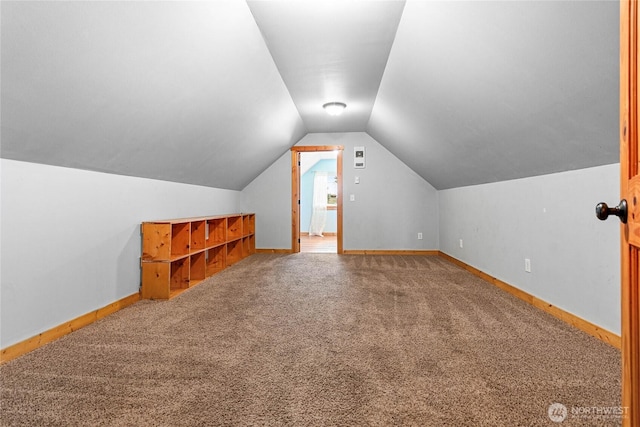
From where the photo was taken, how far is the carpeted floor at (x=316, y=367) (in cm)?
119

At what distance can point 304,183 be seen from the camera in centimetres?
829

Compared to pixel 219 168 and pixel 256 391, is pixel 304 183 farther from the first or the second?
pixel 256 391

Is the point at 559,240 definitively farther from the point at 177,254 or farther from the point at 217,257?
the point at 217,257

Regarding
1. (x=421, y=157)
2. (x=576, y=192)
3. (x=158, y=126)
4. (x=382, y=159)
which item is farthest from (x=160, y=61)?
(x=382, y=159)

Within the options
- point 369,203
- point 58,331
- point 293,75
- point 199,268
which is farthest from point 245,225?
point 58,331

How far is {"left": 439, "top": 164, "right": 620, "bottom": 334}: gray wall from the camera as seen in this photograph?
1.78 metres

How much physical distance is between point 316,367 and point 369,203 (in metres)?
3.83

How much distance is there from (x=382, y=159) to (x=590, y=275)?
3.52 m

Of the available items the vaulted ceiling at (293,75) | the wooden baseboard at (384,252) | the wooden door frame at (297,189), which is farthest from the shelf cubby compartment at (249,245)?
the vaulted ceiling at (293,75)

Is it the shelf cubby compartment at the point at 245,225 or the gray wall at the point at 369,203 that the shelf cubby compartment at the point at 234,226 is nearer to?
the shelf cubby compartment at the point at 245,225

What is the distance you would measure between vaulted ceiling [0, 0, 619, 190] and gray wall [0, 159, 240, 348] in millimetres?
135

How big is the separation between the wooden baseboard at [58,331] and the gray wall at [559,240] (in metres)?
3.31

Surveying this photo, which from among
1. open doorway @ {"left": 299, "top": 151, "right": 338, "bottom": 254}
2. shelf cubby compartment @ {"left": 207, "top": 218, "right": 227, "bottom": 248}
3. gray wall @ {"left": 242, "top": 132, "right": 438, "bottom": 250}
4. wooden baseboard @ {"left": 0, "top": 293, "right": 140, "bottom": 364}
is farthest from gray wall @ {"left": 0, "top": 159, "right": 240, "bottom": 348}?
open doorway @ {"left": 299, "top": 151, "right": 338, "bottom": 254}

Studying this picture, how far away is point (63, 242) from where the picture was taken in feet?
6.33
